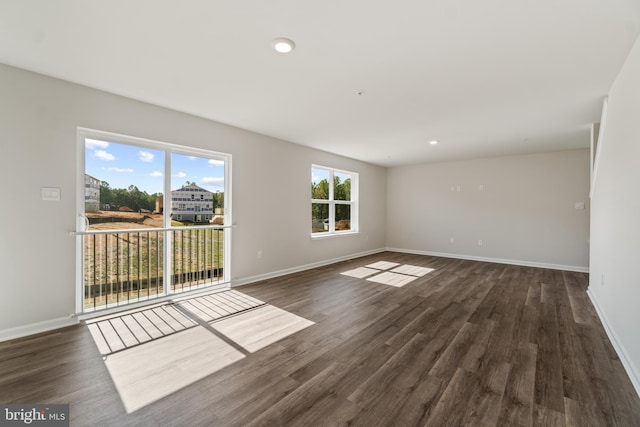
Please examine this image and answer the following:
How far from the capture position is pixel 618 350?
2.32 metres

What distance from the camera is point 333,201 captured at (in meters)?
6.35

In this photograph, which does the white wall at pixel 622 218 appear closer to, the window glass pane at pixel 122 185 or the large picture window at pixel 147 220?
the large picture window at pixel 147 220

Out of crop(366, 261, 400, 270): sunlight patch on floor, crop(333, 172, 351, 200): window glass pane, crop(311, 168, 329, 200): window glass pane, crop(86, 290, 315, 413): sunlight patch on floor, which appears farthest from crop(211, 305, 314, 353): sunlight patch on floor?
crop(333, 172, 351, 200): window glass pane

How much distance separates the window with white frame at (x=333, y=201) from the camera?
5.96 metres

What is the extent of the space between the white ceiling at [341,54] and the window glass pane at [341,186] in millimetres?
2669

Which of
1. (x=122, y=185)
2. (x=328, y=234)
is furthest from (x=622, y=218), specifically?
(x=122, y=185)

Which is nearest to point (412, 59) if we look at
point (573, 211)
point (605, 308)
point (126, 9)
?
point (126, 9)

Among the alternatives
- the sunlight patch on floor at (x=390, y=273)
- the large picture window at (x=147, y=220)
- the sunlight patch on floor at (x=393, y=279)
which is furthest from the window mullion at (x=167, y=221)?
the sunlight patch on floor at (x=393, y=279)

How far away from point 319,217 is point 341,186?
106 cm

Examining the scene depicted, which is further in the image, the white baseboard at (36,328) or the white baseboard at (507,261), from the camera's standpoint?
the white baseboard at (507,261)

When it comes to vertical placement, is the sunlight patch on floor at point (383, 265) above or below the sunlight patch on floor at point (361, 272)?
above

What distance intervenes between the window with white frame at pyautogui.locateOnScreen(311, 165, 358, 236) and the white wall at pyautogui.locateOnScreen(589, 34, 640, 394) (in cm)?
422

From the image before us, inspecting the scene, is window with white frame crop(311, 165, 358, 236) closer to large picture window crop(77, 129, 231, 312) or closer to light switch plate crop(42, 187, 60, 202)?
large picture window crop(77, 129, 231, 312)

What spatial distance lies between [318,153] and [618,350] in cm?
486
